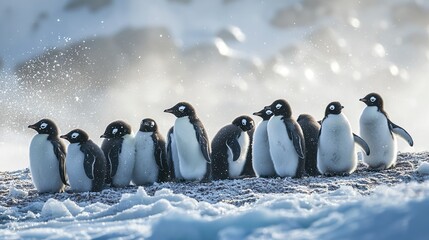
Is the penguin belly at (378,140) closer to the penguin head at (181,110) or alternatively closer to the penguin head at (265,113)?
the penguin head at (265,113)

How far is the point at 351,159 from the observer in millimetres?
11867

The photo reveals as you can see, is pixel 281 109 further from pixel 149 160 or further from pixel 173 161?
pixel 149 160

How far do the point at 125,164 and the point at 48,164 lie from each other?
4.11ft

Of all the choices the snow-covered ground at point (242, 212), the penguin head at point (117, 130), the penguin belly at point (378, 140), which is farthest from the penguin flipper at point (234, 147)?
the penguin belly at point (378, 140)

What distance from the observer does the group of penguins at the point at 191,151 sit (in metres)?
11.1

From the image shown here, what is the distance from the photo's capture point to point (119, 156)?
37.8ft

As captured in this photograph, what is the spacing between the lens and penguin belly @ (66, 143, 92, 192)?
1091cm

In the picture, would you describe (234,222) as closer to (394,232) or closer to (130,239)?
(130,239)

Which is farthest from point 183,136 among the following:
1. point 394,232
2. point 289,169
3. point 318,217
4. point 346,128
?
point 394,232

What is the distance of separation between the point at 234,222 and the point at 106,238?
46.9 inches

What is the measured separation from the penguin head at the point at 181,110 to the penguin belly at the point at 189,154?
300 millimetres

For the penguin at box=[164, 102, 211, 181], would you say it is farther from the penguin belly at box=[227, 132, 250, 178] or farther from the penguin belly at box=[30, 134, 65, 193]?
the penguin belly at box=[30, 134, 65, 193]

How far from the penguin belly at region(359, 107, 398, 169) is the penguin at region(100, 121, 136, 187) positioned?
4.23 meters

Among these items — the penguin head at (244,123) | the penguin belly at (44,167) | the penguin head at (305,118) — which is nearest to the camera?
the penguin belly at (44,167)
